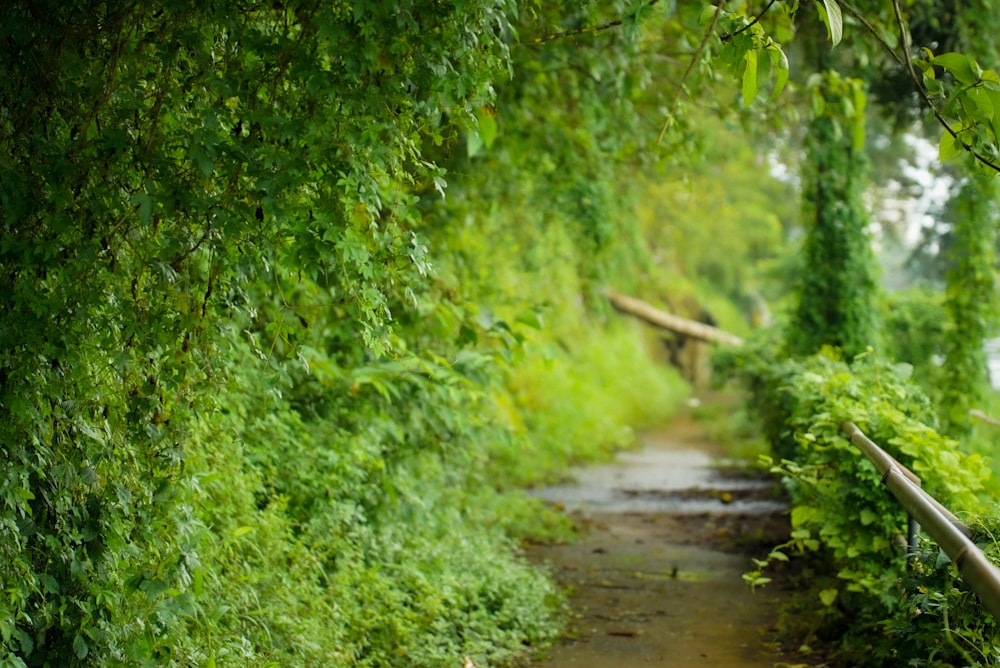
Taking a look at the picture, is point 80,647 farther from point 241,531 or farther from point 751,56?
point 751,56

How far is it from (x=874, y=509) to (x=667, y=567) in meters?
2.93

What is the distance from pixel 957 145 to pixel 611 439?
1245cm

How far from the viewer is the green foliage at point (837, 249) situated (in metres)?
9.16

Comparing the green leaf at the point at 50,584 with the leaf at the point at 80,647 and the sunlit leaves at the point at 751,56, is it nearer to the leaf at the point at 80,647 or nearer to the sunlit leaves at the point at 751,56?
the leaf at the point at 80,647

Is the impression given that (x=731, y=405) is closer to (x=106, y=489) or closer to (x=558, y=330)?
(x=558, y=330)

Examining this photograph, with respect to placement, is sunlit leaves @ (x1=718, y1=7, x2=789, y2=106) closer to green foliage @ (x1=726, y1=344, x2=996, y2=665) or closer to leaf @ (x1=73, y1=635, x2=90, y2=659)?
green foliage @ (x1=726, y1=344, x2=996, y2=665)

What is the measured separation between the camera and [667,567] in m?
7.62

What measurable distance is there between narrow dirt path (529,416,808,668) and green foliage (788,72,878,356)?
182 cm

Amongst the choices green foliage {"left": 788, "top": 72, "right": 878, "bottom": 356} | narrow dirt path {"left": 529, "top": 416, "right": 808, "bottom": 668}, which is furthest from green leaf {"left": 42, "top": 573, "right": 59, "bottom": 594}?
green foliage {"left": 788, "top": 72, "right": 878, "bottom": 356}

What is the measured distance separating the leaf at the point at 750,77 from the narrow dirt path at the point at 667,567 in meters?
2.91

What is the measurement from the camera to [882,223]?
23.2 m

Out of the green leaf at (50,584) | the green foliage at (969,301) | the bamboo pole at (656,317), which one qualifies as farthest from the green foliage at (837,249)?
the bamboo pole at (656,317)

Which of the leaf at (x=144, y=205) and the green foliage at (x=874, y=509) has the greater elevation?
the leaf at (x=144, y=205)

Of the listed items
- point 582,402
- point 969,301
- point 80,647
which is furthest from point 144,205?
point 582,402
